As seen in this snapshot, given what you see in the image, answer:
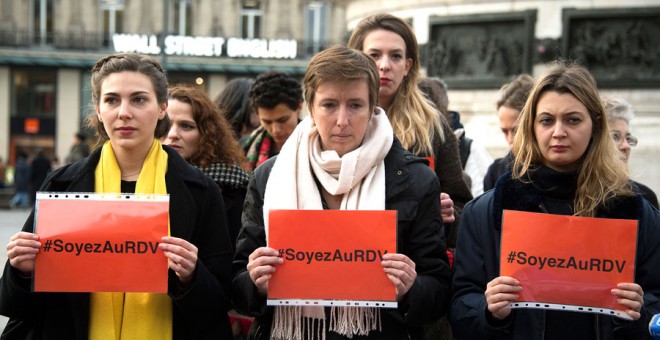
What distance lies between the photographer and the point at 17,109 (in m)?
41.4

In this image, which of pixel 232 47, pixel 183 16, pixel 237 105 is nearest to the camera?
pixel 237 105

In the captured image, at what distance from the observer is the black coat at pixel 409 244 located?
3.38 metres

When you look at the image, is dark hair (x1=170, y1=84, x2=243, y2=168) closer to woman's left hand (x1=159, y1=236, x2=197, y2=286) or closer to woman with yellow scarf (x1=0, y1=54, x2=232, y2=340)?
woman with yellow scarf (x1=0, y1=54, x2=232, y2=340)

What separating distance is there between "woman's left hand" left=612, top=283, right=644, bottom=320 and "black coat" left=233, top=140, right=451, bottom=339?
67 centimetres

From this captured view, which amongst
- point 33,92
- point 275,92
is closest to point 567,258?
point 275,92

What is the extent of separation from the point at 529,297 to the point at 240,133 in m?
3.46

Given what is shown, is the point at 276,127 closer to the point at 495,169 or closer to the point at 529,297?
the point at 495,169

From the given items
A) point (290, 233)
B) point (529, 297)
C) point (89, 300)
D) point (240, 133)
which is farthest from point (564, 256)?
point (240, 133)

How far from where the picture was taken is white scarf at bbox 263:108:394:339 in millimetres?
3389

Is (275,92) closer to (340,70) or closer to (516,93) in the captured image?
(516,93)

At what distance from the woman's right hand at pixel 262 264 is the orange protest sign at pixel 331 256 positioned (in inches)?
1.3

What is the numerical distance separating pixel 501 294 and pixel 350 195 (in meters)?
0.71

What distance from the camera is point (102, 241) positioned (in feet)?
11.0

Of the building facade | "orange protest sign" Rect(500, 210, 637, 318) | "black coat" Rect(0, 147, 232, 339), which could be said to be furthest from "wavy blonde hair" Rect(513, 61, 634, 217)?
the building facade
